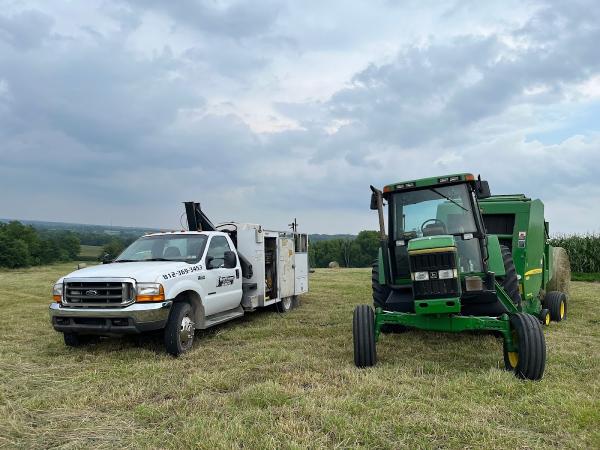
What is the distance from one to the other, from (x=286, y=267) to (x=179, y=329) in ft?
15.0

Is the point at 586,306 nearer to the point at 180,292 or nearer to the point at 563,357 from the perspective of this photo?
the point at 563,357

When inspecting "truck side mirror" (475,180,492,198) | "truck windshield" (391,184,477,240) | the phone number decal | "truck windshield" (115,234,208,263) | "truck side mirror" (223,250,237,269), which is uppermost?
"truck side mirror" (475,180,492,198)

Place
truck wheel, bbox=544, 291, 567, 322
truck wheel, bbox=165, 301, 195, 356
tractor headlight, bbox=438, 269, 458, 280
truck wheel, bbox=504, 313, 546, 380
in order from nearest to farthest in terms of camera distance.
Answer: truck wheel, bbox=504, 313, 546, 380, tractor headlight, bbox=438, 269, 458, 280, truck wheel, bbox=165, 301, 195, 356, truck wheel, bbox=544, 291, 567, 322

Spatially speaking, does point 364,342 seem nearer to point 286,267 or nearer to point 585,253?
point 286,267

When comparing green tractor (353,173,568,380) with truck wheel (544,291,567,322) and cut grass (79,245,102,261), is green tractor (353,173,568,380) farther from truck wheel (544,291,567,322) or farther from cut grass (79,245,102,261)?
cut grass (79,245,102,261)

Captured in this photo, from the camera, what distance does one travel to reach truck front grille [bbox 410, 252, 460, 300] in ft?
18.8

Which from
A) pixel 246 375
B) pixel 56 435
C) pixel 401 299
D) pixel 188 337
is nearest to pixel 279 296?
pixel 188 337

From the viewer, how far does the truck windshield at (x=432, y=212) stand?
6605 mm

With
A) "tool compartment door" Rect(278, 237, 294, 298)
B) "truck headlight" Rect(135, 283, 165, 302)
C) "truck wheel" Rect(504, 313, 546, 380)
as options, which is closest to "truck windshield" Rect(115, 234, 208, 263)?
"truck headlight" Rect(135, 283, 165, 302)

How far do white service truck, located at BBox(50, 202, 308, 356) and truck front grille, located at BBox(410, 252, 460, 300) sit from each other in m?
3.45

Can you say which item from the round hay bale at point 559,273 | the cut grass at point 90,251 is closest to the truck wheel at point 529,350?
the round hay bale at point 559,273

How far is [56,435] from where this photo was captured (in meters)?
4.16

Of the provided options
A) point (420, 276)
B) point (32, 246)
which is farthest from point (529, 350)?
point (32, 246)

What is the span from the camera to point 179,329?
7.00 metres
